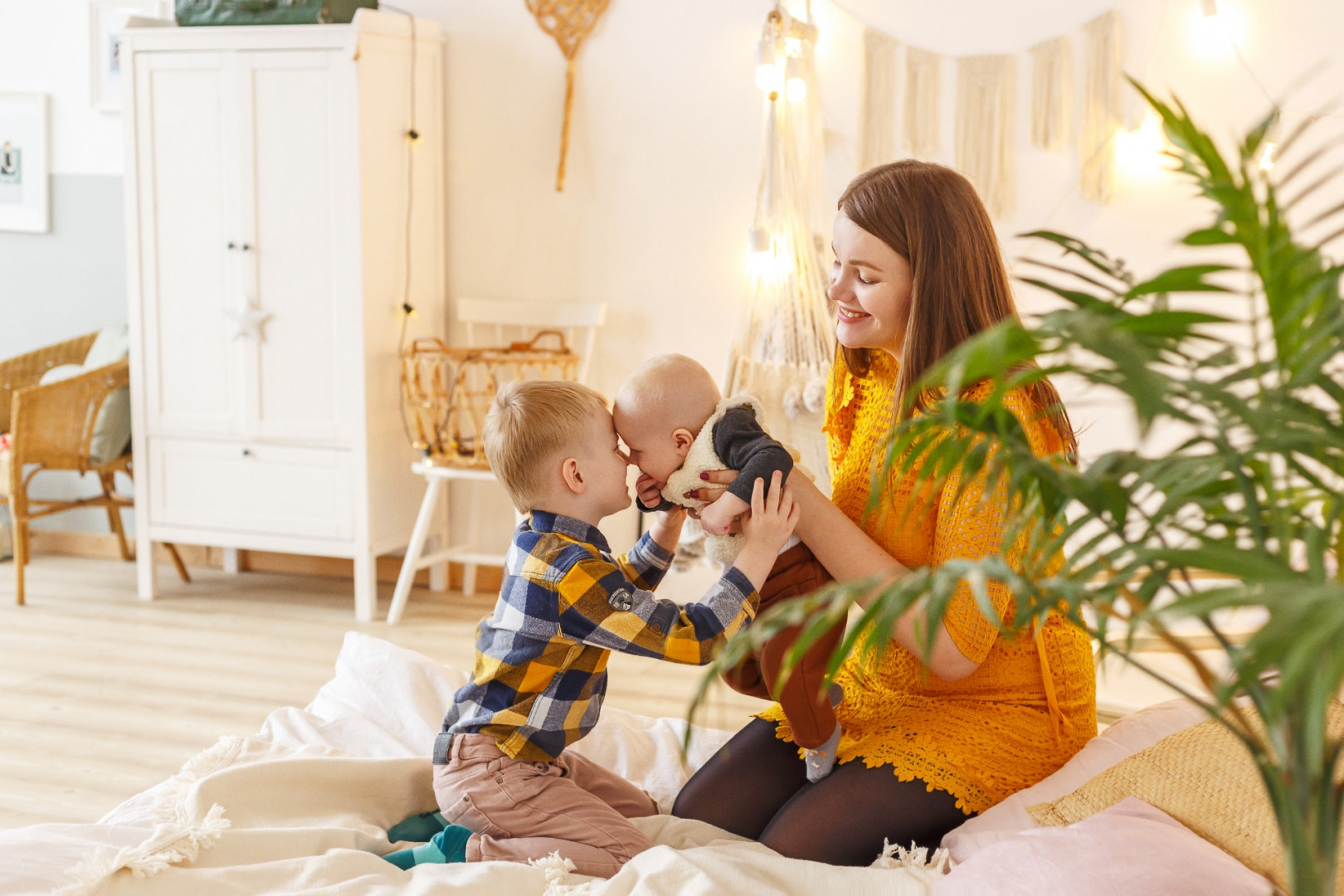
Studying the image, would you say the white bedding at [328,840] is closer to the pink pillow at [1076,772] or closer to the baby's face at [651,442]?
the pink pillow at [1076,772]

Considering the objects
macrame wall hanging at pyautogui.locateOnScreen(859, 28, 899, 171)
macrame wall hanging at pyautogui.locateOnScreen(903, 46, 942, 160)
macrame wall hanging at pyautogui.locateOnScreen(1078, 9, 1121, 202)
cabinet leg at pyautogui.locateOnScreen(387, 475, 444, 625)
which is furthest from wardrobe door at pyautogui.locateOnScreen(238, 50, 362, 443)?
macrame wall hanging at pyautogui.locateOnScreen(1078, 9, 1121, 202)

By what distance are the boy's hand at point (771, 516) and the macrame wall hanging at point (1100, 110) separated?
2.02 m

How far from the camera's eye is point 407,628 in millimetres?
3420

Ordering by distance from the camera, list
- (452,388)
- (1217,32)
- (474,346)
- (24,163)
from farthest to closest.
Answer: (24,163) < (474,346) < (452,388) < (1217,32)

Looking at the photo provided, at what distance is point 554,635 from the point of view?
1465 millimetres

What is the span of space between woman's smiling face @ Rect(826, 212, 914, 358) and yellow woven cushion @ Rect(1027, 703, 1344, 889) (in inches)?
23.2

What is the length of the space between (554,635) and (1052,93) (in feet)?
7.48

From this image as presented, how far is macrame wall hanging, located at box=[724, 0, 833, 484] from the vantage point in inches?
116

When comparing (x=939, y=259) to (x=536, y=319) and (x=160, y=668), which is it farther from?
(x=160, y=668)

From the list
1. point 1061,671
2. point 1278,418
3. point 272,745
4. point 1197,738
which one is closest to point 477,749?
point 272,745

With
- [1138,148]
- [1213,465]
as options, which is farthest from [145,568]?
[1213,465]

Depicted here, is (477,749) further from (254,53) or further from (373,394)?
(254,53)

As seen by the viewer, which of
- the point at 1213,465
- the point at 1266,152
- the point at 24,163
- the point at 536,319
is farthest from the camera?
the point at 24,163

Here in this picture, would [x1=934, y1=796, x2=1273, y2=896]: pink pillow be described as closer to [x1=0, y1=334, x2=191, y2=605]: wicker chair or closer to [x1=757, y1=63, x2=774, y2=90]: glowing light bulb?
[x1=757, y1=63, x2=774, y2=90]: glowing light bulb
